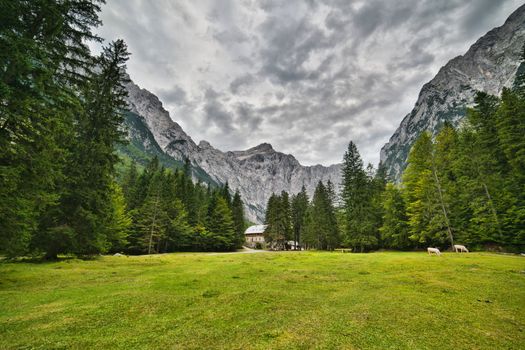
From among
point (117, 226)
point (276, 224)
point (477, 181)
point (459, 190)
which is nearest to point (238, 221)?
point (276, 224)

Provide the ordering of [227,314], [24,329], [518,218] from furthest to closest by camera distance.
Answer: [518,218] < [227,314] < [24,329]

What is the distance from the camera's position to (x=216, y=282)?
40.3 ft

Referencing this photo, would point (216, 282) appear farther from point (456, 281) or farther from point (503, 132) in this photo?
point (503, 132)

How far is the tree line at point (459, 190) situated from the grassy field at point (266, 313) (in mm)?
19557

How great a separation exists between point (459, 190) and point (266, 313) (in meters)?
36.8

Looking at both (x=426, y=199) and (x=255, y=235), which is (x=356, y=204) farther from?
(x=255, y=235)

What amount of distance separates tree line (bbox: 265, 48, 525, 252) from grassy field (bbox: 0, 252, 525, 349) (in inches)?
770

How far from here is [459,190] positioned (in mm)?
33188

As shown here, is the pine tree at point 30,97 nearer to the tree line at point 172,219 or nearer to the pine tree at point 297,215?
the tree line at point 172,219

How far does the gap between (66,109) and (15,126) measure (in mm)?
2670

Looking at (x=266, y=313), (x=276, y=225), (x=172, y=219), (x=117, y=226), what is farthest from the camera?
(x=276, y=225)

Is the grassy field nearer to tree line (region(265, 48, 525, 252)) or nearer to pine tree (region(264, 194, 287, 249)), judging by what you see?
tree line (region(265, 48, 525, 252))

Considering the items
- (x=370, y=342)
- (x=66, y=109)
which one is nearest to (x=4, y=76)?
(x=66, y=109)

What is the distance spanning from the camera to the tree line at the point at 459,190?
2703 centimetres
